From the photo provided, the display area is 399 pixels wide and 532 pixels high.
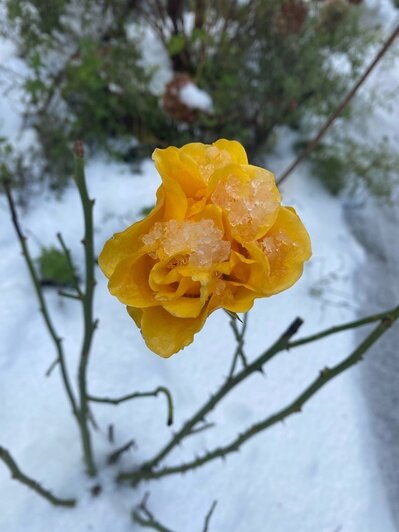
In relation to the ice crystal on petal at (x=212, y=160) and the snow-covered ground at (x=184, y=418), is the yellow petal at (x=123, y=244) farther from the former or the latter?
the snow-covered ground at (x=184, y=418)

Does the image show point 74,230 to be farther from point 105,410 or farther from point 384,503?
point 384,503

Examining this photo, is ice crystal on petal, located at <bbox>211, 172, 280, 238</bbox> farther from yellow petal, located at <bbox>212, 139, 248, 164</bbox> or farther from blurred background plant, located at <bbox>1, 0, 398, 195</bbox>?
blurred background plant, located at <bbox>1, 0, 398, 195</bbox>

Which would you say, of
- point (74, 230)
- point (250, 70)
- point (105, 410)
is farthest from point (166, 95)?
point (105, 410)

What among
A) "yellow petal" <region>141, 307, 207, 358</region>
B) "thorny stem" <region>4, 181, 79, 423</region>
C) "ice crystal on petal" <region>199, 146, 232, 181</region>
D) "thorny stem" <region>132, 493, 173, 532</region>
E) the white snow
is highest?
"ice crystal on petal" <region>199, 146, 232, 181</region>

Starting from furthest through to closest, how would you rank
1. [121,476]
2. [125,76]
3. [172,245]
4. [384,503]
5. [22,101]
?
[125,76] < [22,101] < [384,503] < [121,476] < [172,245]

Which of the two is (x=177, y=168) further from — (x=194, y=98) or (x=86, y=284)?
(x=194, y=98)

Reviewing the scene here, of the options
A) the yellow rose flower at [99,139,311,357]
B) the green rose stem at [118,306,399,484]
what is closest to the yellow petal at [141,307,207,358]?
the yellow rose flower at [99,139,311,357]
